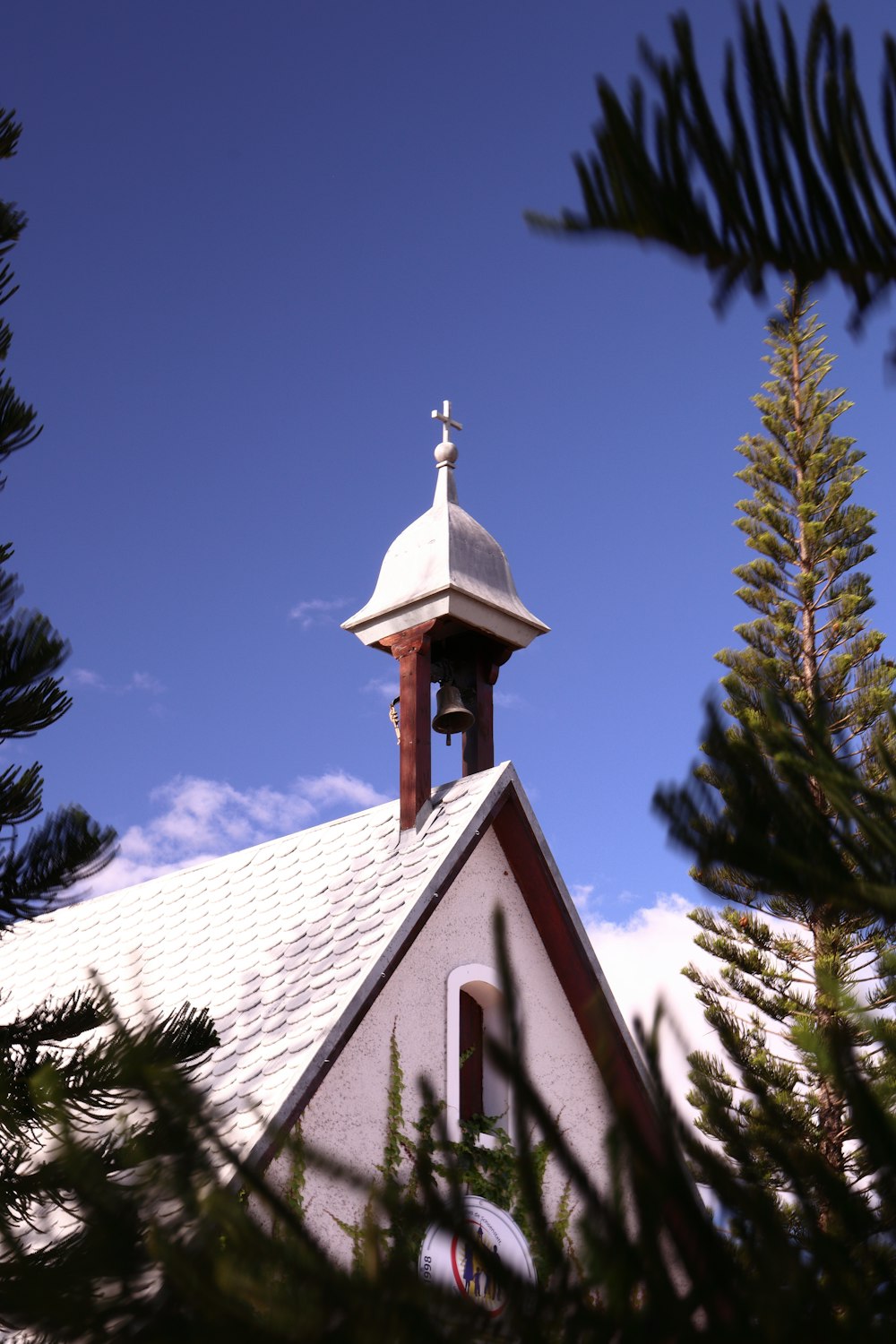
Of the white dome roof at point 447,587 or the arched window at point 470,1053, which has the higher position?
the white dome roof at point 447,587

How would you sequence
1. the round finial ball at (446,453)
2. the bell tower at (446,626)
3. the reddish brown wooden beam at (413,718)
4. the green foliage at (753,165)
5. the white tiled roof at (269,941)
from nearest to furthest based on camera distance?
1. the green foliage at (753,165)
2. the white tiled roof at (269,941)
3. the reddish brown wooden beam at (413,718)
4. the bell tower at (446,626)
5. the round finial ball at (446,453)

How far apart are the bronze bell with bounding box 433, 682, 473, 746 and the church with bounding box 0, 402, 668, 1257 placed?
2 centimetres

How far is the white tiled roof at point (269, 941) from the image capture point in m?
7.73

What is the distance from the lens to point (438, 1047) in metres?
8.59

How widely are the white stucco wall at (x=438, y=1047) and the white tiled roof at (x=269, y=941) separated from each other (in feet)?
0.96

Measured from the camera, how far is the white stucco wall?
7668 millimetres

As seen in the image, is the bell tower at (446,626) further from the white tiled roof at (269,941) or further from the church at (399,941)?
the white tiled roof at (269,941)

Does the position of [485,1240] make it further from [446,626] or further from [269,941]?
[446,626]

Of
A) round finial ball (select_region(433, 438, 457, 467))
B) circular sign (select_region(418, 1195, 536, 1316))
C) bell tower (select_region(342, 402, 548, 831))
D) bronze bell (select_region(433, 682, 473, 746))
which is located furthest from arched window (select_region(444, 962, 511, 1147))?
round finial ball (select_region(433, 438, 457, 467))

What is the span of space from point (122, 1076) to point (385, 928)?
281 inches

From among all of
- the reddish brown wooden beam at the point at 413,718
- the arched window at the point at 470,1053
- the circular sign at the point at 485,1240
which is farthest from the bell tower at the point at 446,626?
the circular sign at the point at 485,1240

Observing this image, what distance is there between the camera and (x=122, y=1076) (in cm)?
144

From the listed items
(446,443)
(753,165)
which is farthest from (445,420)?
(753,165)

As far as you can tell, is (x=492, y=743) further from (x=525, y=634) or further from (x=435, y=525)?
(x=435, y=525)
